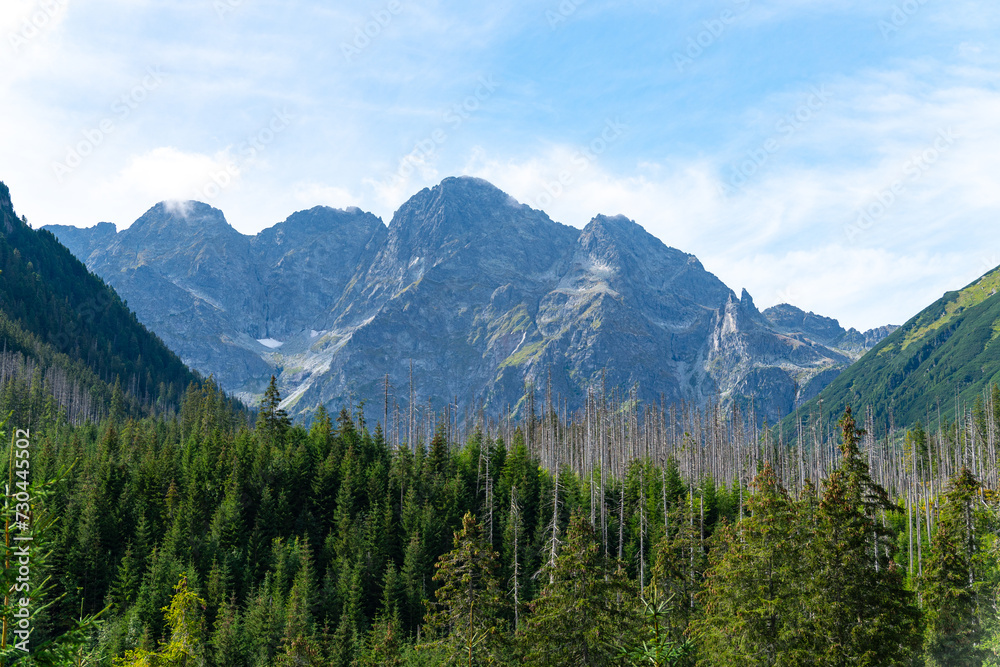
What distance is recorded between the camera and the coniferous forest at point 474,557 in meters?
32.5

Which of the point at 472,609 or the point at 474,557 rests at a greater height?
the point at 474,557

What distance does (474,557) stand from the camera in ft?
120

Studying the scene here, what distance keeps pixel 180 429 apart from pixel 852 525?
376 feet

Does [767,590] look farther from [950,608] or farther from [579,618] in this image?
[950,608]

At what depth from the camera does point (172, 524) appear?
74.0 meters

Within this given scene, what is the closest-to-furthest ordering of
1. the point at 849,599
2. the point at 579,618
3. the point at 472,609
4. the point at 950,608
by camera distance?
the point at 849,599 → the point at 579,618 → the point at 472,609 → the point at 950,608

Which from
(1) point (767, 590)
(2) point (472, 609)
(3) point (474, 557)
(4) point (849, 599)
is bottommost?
(2) point (472, 609)

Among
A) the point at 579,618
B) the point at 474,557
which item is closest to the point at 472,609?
the point at 474,557

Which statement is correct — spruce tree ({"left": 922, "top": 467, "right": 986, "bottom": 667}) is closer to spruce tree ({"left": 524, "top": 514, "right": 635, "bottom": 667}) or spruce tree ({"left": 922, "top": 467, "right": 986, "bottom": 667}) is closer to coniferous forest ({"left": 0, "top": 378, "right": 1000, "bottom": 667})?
coniferous forest ({"left": 0, "top": 378, "right": 1000, "bottom": 667})

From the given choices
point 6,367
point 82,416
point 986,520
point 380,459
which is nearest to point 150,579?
point 380,459

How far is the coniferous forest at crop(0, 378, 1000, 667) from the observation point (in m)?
32.5

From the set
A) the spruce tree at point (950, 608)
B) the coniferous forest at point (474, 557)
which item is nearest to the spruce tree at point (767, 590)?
the coniferous forest at point (474, 557)

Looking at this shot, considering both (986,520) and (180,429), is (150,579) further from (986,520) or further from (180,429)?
(986,520)

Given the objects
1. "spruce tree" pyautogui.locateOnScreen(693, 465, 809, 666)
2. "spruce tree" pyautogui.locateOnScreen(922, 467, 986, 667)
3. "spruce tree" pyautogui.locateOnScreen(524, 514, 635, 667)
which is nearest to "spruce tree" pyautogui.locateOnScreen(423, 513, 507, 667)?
"spruce tree" pyautogui.locateOnScreen(524, 514, 635, 667)
